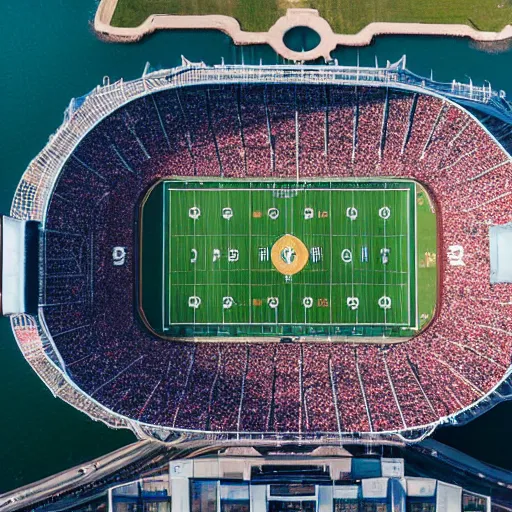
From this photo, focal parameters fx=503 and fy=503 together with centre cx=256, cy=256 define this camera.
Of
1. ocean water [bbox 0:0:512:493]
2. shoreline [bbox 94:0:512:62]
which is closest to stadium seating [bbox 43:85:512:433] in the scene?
ocean water [bbox 0:0:512:493]

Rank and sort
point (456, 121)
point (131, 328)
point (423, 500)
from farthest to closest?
1. point (131, 328)
2. point (456, 121)
3. point (423, 500)

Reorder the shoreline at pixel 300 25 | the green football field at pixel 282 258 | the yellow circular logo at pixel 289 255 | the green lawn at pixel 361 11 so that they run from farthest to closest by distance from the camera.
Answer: the green lawn at pixel 361 11, the shoreline at pixel 300 25, the yellow circular logo at pixel 289 255, the green football field at pixel 282 258

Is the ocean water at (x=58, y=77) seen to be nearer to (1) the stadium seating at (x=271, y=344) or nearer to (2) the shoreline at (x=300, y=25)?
(2) the shoreline at (x=300, y=25)

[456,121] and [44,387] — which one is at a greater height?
[456,121]

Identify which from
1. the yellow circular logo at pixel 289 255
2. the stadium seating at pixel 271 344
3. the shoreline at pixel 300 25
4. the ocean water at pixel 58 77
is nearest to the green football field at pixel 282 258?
the yellow circular logo at pixel 289 255

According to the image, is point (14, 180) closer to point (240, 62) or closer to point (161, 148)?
point (161, 148)

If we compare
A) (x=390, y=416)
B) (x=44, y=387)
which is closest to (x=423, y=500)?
(x=390, y=416)

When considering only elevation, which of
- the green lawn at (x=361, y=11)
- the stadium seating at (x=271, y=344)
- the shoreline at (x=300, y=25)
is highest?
the green lawn at (x=361, y=11)
